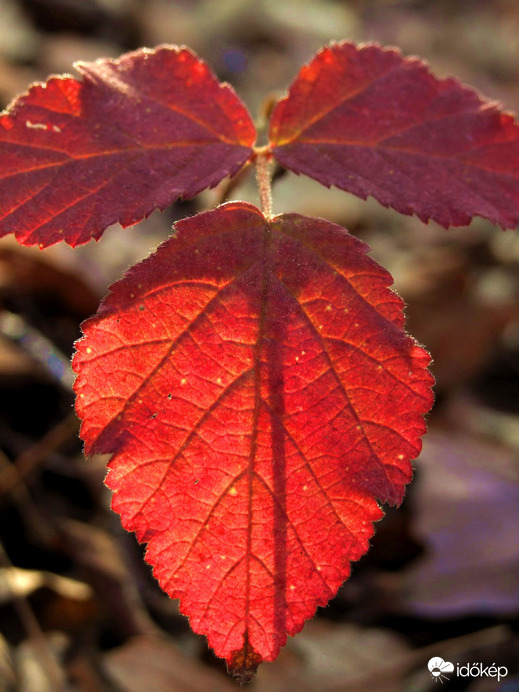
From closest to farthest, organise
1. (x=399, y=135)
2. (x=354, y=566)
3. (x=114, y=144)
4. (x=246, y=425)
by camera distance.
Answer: (x=246, y=425) → (x=114, y=144) → (x=399, y=135) → (x=354, y=566)

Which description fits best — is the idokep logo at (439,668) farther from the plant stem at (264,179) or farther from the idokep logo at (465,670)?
the plant stem at (264,179)

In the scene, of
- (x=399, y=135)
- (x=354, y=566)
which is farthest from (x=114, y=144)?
(x=354, y=566)

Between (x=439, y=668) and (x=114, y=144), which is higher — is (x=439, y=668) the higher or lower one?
the lower one

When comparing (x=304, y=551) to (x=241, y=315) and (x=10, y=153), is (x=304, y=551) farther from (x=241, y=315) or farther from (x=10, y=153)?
(x=10, y=153)

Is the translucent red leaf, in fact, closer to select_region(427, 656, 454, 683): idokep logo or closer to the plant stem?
the plant stem

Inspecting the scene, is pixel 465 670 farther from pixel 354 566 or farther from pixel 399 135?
pixel 399 135

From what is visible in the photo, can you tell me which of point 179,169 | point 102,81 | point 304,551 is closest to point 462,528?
point 304,551
